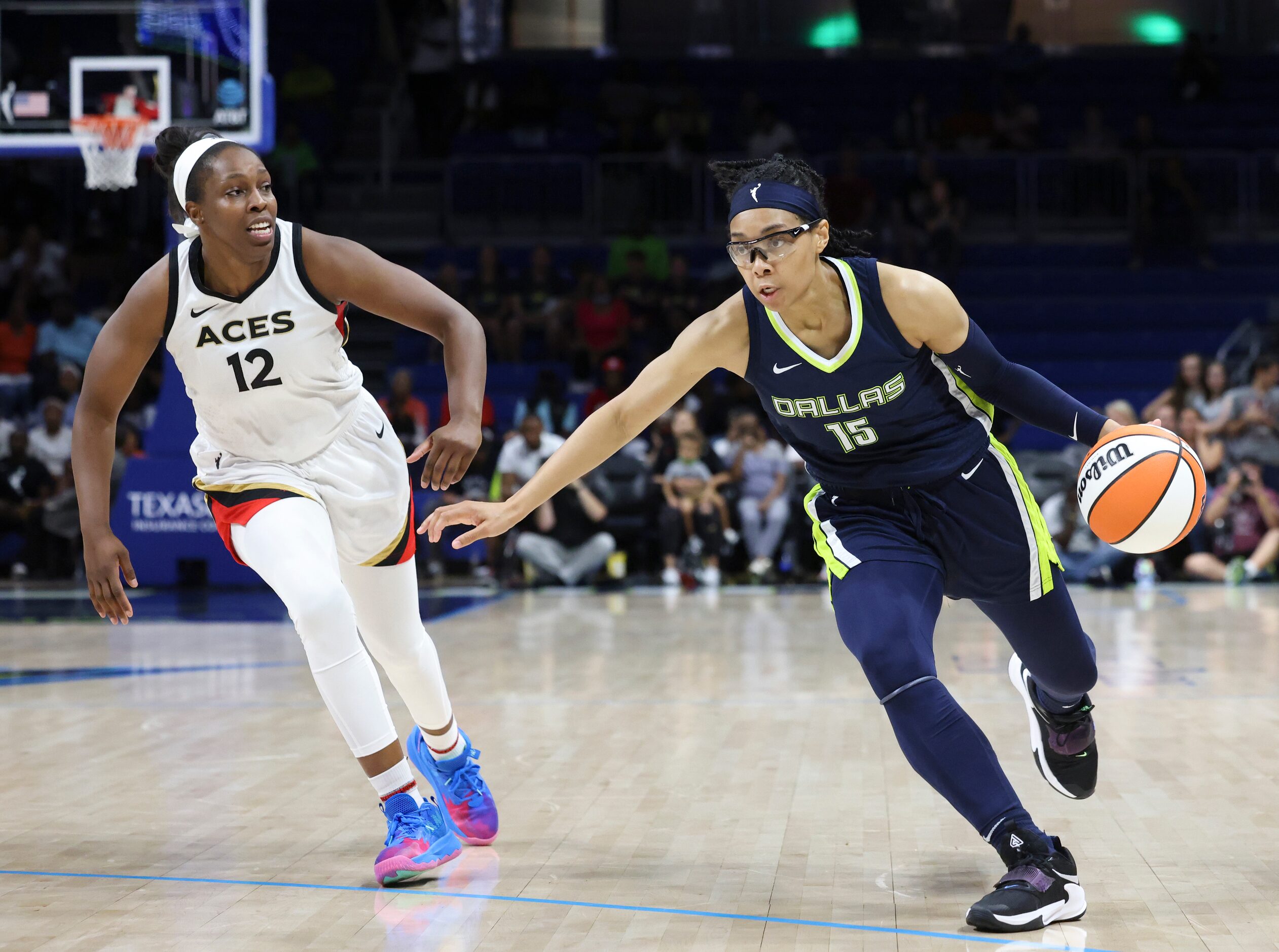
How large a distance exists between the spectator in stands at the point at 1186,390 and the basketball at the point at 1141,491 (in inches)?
323

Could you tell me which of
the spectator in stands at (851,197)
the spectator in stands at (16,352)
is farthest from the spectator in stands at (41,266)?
the spectator in stands at (851,197)

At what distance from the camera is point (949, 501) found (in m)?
3.70

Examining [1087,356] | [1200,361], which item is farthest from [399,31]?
[1200,361]

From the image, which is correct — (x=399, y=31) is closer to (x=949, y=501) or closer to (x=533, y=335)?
(x=533, y=335)

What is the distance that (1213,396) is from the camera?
12258mm

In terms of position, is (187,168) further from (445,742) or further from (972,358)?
(972,358)

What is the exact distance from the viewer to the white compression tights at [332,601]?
376cm

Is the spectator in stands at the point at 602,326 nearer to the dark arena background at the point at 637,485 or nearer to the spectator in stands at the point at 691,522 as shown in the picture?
the dark arena background at the point at 637,485

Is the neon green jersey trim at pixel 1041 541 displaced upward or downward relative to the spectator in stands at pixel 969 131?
downward

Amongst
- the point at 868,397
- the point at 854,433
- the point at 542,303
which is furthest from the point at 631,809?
the point at 542,303

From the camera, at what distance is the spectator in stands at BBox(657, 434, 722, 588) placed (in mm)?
11867

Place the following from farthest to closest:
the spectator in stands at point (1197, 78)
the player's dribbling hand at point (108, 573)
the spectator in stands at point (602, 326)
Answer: the spectator in stands at point (1197, 78) → the spectator in stands at point (602, 326) → the player's dribbling hand at point (108, 573)

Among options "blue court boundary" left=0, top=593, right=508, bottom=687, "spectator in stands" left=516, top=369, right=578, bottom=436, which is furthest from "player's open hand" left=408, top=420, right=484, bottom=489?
"spectator in stands" left=516, top=369, right=578, bottom=436

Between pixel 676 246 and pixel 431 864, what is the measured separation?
13.0m
